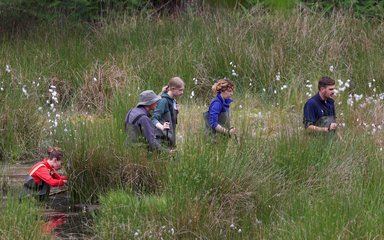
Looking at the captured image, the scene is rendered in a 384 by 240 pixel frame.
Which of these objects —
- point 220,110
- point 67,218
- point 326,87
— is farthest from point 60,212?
point 326,87

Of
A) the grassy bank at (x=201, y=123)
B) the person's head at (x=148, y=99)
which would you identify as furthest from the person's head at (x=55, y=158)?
the person's head at (x=148, y=99)

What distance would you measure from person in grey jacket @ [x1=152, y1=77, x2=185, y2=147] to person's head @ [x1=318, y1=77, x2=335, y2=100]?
1665 mm

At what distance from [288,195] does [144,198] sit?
144cm

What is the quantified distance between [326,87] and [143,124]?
216 cm

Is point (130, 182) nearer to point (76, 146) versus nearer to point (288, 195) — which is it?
point (76, 146)

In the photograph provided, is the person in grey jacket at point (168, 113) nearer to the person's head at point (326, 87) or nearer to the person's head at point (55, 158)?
the person's head at point (55, 158)

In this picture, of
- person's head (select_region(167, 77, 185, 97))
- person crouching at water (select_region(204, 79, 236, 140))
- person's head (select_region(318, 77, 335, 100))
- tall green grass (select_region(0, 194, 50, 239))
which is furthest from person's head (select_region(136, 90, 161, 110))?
tall green grass (select_region(0, 194, 50, 239))

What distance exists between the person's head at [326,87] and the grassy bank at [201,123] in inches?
21.7

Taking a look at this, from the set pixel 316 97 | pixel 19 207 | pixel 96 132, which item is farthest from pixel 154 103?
pixel 19 207

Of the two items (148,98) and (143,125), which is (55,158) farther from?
(148,98)

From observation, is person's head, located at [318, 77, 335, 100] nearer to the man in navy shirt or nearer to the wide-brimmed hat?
the man in navy shirt

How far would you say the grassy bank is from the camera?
30.7 feet

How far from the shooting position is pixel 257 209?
988cm

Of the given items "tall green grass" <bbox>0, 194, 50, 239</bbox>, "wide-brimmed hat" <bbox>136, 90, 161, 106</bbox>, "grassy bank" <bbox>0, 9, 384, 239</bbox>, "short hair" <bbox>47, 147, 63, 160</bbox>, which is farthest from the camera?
"wide-brimmed hat" <bbox>136, 90, 161, 106</bbox>
